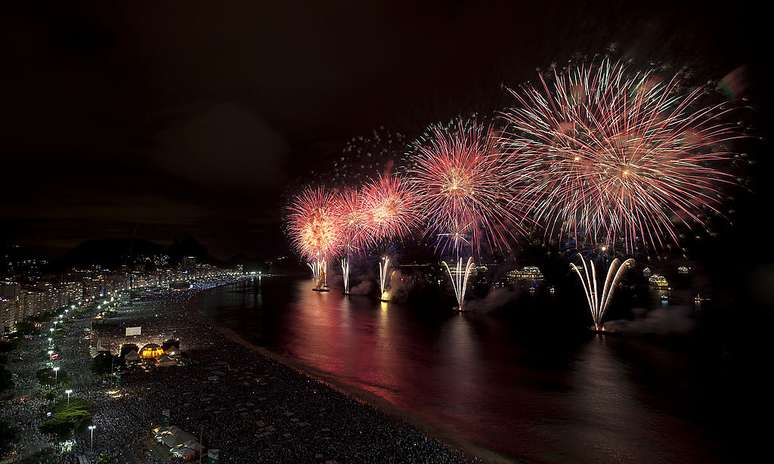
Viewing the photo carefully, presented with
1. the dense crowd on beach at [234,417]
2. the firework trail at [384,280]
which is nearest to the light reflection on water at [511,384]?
the dense crowd on beach at [234,417]

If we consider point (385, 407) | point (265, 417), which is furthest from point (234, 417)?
point (385, 407)

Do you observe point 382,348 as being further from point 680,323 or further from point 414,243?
point 414,243

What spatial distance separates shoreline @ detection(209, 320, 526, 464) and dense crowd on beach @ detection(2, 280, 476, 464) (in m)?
0.39

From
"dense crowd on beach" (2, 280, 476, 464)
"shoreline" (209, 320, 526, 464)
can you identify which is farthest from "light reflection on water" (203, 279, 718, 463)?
"dense crowd on beach" (2, 280, 476, 464)

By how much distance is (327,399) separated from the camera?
17.6 m

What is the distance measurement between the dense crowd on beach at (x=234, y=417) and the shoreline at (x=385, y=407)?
1.27 feet

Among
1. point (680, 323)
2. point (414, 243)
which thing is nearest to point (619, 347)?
point (680, 323)

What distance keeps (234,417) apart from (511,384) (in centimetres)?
1246

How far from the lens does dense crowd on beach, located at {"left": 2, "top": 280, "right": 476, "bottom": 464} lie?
1280cm

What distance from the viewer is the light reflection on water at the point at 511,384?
14789 millimetres

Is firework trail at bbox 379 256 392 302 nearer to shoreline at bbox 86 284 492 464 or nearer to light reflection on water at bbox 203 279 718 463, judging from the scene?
light reflection on water at bbox 203 279 718 463

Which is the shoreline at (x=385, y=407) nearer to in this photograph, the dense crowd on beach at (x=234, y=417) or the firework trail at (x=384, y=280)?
the dense crowd on beach at (x=234, y=417)

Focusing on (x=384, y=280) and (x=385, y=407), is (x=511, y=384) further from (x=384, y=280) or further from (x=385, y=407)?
(x=384, y=280)

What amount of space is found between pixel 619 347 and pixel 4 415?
103 ft
